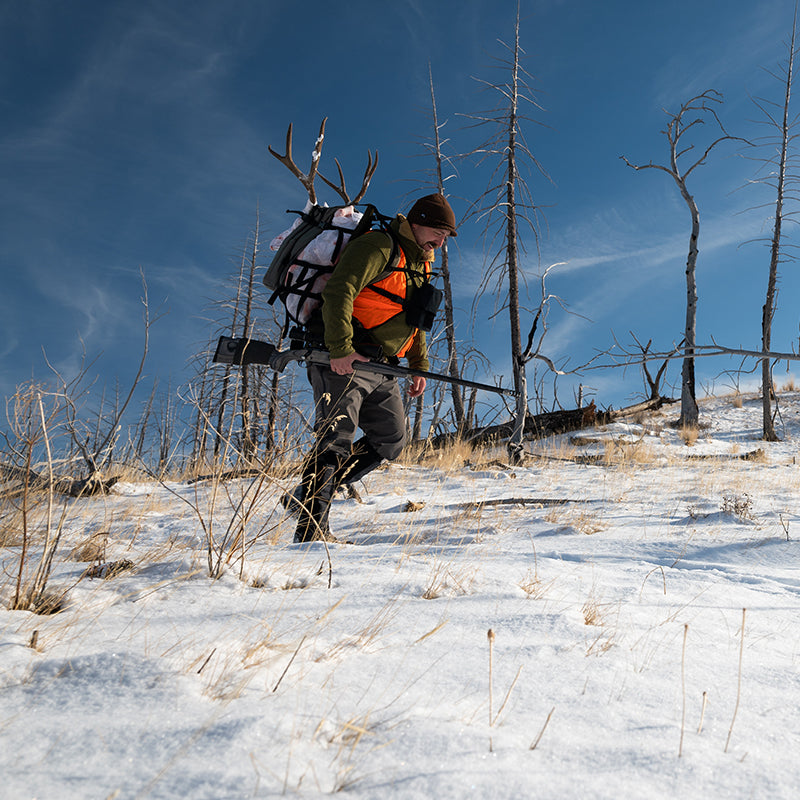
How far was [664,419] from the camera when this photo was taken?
14.4m

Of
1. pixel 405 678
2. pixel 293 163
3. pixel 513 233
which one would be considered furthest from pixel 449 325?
pixel 405 678

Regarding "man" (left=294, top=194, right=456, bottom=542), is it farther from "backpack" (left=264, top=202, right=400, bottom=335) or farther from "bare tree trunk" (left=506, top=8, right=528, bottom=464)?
"bare tree trunk" (left=506, top=8, right=528, bottom=464)

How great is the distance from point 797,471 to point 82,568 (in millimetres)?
8659

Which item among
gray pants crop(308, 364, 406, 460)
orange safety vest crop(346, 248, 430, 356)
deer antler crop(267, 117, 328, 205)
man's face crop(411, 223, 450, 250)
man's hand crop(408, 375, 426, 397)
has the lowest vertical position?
gray pants crop(308, 364, 406, 460)

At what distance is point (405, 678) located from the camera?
4.08ft

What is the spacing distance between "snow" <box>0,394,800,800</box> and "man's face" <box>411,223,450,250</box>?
2.01 m

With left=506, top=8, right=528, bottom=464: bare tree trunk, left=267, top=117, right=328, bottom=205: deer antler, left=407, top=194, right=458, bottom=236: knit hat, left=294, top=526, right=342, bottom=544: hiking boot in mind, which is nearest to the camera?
left=294, top=526, right=342, bottom=544: hiking boot

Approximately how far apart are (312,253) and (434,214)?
832mm

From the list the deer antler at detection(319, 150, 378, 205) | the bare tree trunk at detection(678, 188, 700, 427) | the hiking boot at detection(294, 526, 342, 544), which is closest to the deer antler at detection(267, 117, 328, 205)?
the deer antler at detection(319, 150, 378, 205)

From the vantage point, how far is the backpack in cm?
349

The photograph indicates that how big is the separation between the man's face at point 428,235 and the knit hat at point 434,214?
0.02 m

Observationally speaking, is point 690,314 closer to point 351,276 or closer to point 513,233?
point 513,233

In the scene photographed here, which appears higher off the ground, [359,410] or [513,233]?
[513,233]

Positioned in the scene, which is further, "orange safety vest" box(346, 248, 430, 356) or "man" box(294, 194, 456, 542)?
"orange safety vest" box(346, 248, 430, 356)
